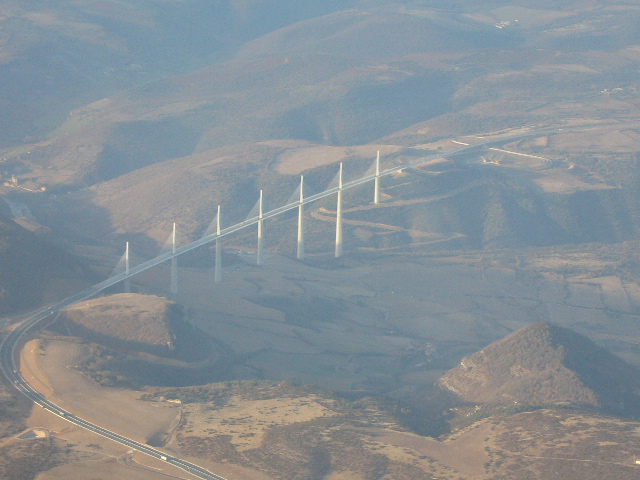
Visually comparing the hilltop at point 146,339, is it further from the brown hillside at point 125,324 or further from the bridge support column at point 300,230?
the bridge support column at point 300,230

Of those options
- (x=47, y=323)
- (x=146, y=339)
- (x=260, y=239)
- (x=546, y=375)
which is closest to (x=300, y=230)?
(x=260, y=239)

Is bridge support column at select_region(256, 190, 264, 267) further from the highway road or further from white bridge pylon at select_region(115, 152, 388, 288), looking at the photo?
the highway road

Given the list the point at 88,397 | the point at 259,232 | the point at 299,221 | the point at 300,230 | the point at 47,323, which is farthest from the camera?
the point at 299,221

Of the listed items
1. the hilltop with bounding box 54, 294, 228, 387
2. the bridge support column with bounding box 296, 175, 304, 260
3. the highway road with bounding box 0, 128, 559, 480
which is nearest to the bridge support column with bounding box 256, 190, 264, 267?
the highway road with bounding box 0, 128, 559, 480

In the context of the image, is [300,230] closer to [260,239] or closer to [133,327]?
[260,239]

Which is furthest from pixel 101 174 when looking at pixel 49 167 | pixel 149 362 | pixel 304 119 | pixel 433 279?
pixel 149 362

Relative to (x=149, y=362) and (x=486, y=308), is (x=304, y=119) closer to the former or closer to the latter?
(x=486, y=308)

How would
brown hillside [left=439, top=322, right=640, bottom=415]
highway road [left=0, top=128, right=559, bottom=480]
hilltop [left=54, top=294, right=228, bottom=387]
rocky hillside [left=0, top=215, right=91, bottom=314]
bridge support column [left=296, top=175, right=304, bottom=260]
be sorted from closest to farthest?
highway road [left=0, top=128, right=559, bottom=480] → brown hillside [left=439, top=322, right=640, bottom=415] → hilltop [left=54, top=294, right=228, bottom=387] → rocky hillside [left=0, top=215, right=91, bottom=314] → bridge support column [left=296, top=175, right=304, bottom=260]

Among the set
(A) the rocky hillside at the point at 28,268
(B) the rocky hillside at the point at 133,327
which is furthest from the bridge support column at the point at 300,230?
(B) the rocky hillside at the point at 133,327

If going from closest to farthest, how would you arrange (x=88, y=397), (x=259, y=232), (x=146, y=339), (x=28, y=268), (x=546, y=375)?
1. (x=88, y=397)
2. (x=546, y=375)
3. (x=146, y=339)
4. (x=28, y=268)
5. (x=259, y=232)
